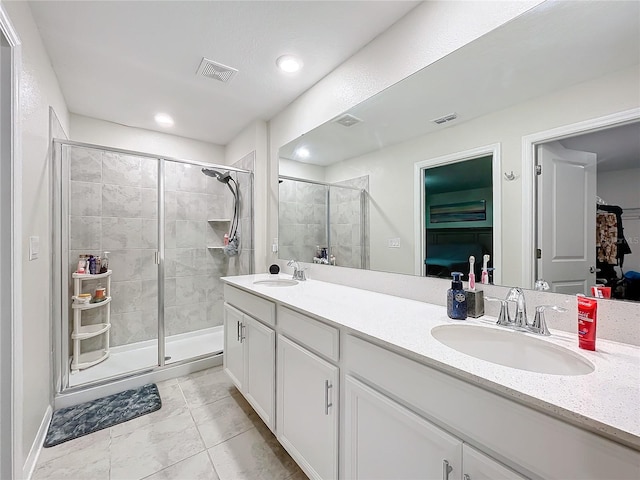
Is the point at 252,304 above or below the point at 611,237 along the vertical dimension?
below

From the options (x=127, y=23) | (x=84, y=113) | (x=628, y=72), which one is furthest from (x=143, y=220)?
(x=628, y=72)

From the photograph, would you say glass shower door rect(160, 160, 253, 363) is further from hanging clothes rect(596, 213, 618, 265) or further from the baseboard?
hanging clothes rect(596, 213, 618, 265)

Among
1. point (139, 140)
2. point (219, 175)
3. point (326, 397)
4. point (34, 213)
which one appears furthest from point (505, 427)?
point (139, 140)

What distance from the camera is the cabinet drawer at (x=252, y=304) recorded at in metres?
1.60

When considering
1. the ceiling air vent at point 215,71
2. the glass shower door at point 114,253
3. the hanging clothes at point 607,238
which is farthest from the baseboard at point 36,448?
the hanging clothes at point 607,238

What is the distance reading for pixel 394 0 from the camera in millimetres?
1437

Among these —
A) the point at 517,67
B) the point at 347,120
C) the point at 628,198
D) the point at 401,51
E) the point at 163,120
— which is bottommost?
the point at 628,198

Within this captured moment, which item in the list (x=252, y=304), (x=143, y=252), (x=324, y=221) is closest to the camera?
(x=252, y=304)

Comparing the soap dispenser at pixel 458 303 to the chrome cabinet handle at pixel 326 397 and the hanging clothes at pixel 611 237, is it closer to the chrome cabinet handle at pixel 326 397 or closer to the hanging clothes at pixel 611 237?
the hanging clothes at pixel 611 237

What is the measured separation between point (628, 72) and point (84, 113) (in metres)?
3.80

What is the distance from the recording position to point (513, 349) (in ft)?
3.32

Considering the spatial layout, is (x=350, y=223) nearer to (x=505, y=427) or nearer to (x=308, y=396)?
(x=308, y=396)

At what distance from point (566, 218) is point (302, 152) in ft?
5.94

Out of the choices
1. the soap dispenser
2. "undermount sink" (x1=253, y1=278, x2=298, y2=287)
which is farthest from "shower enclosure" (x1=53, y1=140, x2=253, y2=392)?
the soap dispenser
